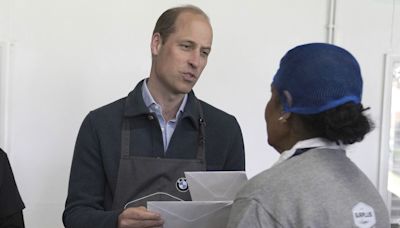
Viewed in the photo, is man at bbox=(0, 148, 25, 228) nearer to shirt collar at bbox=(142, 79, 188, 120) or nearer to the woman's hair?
shirt collar at bbox=(142, 79, 188, 120)

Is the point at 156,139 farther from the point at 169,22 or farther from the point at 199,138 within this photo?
the point at 169,22

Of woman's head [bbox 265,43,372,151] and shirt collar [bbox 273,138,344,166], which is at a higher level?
woman's head [bbox 265,43,372,151]

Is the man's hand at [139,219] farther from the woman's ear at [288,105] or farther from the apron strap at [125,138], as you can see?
→ the woman's ear at [288,105]

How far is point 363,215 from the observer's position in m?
0.77

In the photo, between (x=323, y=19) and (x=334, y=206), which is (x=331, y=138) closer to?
(x=334, y=206)

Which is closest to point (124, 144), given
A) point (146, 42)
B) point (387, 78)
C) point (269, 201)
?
point (269, 201)

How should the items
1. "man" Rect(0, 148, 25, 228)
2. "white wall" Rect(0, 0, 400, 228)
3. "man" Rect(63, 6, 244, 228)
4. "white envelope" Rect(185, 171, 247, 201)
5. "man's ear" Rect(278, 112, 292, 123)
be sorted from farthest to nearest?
"white wall" Rect(0, 0, 400, 228), "man" Rect(0, 148, 25, 228), "man" Rect(63, 6, 244, 228), "white envelope" Rect(185, 171, 247, 201), "man's ear" Rect(278, 112, 292, 123)

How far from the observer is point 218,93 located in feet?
6.56

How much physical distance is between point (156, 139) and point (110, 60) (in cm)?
72

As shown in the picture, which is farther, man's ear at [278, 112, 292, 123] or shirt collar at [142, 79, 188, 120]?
shirt collar at [142, 79, 188, 120]

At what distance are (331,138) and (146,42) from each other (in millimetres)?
1229

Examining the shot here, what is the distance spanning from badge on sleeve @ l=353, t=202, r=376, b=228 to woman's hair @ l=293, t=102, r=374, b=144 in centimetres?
12

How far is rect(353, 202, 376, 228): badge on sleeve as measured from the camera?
2.52ft

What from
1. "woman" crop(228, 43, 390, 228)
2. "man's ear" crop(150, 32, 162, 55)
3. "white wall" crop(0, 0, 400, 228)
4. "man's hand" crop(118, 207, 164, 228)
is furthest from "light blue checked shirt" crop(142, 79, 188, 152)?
"white wall" crop(0, 0, 400, 228)
